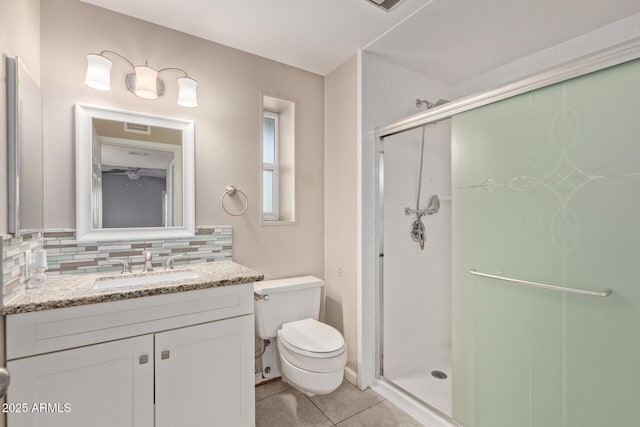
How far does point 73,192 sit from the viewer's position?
5.31 feet

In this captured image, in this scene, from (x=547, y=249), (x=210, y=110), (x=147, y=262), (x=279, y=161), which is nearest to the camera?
(x=547, y=249)

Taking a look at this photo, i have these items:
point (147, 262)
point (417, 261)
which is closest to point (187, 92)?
point (147, 262)

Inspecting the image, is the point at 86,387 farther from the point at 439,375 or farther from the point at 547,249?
the point at 439,375

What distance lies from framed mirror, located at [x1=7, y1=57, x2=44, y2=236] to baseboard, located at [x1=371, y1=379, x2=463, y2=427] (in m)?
2.14

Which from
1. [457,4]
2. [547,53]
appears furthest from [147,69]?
[547,53]

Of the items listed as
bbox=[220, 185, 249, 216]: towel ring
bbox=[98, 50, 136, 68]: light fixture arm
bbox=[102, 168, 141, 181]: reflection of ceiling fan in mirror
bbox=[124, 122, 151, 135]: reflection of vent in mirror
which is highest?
bbox=[98, 50, 136, 68]: light fixture arm

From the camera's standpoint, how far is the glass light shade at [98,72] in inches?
62.4

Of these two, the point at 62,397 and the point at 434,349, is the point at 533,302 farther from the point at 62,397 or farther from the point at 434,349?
the point at 62,397

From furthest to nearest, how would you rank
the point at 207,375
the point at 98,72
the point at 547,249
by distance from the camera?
1. the point at 98,72
2. the point at 207,375
3. the point at 547,249

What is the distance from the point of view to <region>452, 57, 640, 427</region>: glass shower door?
1.12 m

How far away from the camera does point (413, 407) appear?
1.82 meters

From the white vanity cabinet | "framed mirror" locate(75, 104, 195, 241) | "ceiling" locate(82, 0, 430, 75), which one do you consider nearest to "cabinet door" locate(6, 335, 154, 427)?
the white vanity cabinet

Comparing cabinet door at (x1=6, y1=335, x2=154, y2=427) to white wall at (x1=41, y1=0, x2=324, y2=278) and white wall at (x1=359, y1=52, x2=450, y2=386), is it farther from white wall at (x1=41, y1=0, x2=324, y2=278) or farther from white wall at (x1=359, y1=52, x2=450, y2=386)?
white wall at (x1=359, y1=52, x2=450, y2=386)

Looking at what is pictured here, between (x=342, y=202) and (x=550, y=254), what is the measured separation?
130 cm
